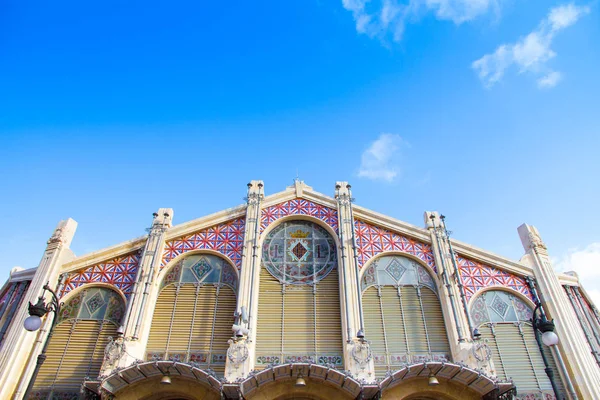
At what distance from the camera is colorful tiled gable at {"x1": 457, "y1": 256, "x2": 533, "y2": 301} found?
18.3 metres

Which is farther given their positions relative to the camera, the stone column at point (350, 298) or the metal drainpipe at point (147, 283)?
the metal drainpipe at point (147, 283)

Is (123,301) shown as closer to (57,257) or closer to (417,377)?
(57,257)

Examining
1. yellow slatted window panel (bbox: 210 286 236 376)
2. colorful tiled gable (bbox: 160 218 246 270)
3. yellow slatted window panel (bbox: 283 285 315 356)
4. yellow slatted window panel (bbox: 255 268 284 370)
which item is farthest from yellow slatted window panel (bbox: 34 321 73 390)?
yellow slatted window panel (bbox: 283 285 315 356)

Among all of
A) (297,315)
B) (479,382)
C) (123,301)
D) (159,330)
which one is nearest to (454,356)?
(479,382)

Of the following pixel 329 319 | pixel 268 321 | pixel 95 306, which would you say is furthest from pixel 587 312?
pixel 95 306

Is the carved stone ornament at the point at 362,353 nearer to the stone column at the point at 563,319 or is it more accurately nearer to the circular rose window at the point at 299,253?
the circular rose window at the point at 299,253

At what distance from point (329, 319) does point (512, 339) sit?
23.3 ft

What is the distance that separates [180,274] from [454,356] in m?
11.3

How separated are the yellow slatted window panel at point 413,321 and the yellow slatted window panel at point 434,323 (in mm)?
236

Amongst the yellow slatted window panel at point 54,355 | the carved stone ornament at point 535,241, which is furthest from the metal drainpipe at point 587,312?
the yellow slatted window panel at point 54,355

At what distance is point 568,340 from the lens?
1652cm

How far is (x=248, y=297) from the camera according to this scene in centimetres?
1734

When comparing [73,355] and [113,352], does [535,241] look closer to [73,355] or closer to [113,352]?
[113,352]

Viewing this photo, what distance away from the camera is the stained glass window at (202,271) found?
18688mm
